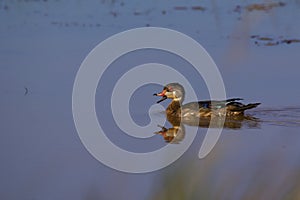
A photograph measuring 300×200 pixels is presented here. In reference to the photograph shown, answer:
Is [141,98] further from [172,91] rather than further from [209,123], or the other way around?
[209,123]

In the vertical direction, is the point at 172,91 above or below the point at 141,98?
above

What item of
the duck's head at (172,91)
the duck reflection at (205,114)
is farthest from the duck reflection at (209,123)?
the duck's head at (172,91)

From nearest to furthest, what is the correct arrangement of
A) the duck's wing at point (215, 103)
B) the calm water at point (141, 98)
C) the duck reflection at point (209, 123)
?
1. the calm water at point (141, 98)
2. the duck reflection at point (209, 123)
3. the duck's wing at point (215, 103)

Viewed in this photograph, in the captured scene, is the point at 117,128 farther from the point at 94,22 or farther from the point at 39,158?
the point at 94,22

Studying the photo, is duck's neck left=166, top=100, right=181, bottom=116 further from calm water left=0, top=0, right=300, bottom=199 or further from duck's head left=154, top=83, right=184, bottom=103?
calm water left=0, top=0, right=300, bottom=199

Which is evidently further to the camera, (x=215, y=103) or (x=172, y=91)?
(x=172, y=91)

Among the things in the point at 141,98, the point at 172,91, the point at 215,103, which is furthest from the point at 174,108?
the point at 215,103

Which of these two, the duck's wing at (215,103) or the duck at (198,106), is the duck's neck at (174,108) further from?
the duck's wing at (215,103)

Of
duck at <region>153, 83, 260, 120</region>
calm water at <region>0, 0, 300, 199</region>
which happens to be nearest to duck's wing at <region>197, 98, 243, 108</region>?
duck at <region>153, 83, 260, 120</region>
